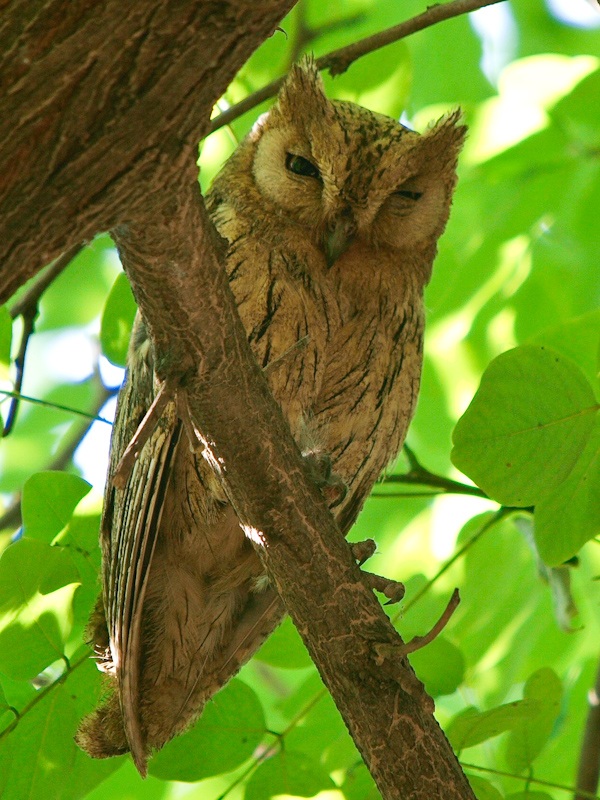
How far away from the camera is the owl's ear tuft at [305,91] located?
2248 mm

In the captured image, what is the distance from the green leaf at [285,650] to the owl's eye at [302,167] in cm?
102

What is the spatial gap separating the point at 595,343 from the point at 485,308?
56 centimetres

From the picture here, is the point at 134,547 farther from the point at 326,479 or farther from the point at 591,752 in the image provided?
the point at 591,752

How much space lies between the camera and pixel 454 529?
8.15 ft

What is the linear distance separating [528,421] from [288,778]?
2.79 feet

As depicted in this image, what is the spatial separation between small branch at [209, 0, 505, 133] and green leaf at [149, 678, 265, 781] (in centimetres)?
116

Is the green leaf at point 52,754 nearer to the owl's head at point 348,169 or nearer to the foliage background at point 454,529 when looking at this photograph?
the foliage background at point 454,529

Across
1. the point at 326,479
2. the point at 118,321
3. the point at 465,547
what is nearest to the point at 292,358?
the point at 326,479

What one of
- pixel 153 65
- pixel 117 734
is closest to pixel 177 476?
pixel 117 734

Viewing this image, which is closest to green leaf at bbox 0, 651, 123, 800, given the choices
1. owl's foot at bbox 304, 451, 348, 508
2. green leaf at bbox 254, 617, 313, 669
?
green leaf at bbox 254, 617, 313, 669

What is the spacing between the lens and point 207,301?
1.37m

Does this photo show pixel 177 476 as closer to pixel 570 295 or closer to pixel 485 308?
pixel 485 308

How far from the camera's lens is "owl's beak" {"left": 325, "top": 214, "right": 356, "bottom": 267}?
2.11 meters

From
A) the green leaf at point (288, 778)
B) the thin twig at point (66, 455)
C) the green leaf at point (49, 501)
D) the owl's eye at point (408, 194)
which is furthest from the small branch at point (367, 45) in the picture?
the green leaf at point (288, 778)
